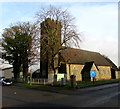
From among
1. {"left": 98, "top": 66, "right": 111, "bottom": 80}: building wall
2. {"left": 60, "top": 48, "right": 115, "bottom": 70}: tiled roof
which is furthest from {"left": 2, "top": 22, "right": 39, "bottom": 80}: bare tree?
{"left": 98, "top": 66, "right": 111, "bottom": 80}: building wall

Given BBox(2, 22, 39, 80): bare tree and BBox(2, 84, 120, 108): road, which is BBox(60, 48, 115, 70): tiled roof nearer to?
BBox(2, 22, 39, 80): bare tree

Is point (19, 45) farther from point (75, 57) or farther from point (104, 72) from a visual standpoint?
point (104, 72)

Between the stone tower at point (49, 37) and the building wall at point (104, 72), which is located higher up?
the stone tower at point (49, 37)

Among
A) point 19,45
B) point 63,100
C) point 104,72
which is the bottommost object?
point 63,100

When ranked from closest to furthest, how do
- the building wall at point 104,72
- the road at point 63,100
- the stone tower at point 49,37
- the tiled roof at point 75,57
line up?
the road at point 63,100 → the stone tower at point 49,37 → the tiled roof at point 75,57 → the building wall at point 104,72

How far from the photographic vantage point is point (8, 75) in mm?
77562

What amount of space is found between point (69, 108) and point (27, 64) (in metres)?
32.3

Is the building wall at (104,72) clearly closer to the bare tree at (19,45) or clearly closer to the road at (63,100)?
the bare tree at (19,45)

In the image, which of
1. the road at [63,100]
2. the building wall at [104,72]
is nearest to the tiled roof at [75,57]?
the building wall at [104,72]

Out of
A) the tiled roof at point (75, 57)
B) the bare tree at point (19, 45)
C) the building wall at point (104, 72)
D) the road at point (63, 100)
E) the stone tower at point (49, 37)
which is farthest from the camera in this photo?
the building wall at point (104, 72)

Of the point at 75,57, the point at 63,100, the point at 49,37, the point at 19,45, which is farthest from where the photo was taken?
the point at 75,57

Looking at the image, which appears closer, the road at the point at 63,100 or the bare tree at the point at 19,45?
the road at the point at 63,100

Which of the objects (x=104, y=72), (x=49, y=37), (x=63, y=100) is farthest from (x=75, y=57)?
(x=63, y=100)

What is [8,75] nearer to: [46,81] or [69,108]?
[46,81]
